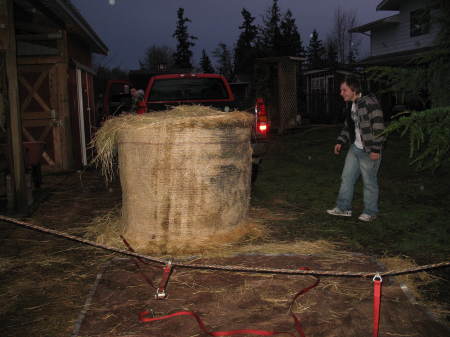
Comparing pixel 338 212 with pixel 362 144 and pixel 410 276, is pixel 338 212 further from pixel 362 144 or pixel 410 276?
pixel 410 276

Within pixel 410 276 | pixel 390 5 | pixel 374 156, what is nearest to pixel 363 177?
pixel 374 156

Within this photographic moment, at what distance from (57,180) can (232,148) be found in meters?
6.37

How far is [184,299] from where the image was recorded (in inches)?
142

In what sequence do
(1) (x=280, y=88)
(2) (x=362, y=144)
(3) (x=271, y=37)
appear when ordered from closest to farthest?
(2) (x=362, y=144)
(1) (x=280, y=88)
(3) (x=271, y=37)

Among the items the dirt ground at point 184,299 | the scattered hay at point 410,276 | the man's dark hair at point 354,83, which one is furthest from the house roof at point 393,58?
the dirt ground at point 184,299

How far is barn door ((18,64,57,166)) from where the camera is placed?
1093 centimetres

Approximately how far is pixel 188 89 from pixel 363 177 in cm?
398

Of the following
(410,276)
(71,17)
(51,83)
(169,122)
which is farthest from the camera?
(51,83)

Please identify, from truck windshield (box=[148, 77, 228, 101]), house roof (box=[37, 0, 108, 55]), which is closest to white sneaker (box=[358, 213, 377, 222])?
truck windshield (box=[148, 77, 228, 101])

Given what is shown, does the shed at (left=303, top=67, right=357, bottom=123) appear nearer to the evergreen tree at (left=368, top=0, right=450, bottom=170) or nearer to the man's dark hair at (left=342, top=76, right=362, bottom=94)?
the evergreen tree at (left=368, top=0, right=450, bottom=170)

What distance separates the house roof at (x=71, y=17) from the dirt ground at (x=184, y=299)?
21.3 feet

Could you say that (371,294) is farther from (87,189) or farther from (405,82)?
(87,189)

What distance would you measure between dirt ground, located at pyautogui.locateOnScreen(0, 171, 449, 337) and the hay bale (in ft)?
1.56

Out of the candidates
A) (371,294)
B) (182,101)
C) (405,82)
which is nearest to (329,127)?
(182,101)
